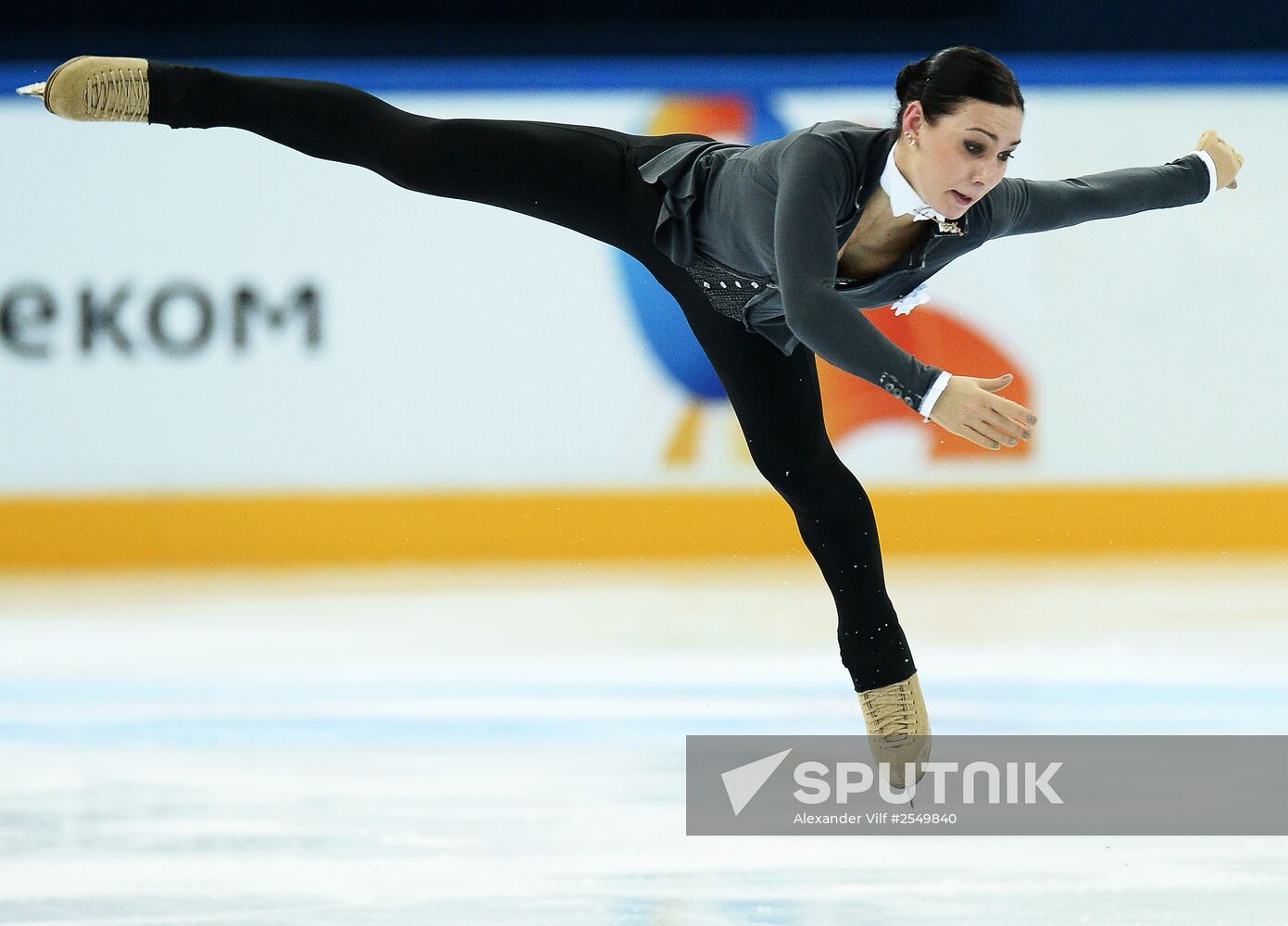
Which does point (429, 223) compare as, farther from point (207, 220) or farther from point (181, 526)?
point (181, 526)

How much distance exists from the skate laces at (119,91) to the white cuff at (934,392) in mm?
1406

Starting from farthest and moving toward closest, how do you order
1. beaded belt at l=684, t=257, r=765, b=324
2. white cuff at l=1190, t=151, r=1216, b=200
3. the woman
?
white cuff at l=1190, t=151, r=1216, b=200
beaded belt at l=684, t=257, r=765, b=324
the woman

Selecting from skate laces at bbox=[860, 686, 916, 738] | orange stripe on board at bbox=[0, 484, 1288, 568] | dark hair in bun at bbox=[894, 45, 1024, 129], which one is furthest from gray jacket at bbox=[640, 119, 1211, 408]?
orange stripe on board at bbox=[0, 484, 1288, 568]

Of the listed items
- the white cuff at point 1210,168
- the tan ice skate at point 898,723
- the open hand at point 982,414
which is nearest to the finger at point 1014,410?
the open hand at point 982,414

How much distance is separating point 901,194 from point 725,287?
35 cm

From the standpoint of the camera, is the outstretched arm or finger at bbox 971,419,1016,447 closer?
finger at bbox 971,419,1016,447

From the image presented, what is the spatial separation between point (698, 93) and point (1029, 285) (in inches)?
53.5

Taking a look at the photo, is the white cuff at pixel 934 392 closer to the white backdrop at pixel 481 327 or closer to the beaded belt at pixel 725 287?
the beaded belt at pixel 725 287

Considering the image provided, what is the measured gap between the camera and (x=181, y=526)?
5523 millimetres

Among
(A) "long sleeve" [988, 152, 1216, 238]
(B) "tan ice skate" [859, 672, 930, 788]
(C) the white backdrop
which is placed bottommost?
(B) "tan ice skate" [859, 672, 930, 788]

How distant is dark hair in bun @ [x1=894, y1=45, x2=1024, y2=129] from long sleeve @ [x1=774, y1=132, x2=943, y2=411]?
152 millimetres

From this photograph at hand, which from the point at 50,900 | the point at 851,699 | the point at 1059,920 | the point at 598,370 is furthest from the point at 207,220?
the point at 1059,920

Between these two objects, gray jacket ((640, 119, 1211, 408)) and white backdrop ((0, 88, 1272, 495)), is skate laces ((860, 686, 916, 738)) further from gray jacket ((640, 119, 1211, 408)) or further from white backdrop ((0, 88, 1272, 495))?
white backdrop ((0, 88, 1272, 495))

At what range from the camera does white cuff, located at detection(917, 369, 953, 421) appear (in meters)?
2.03
